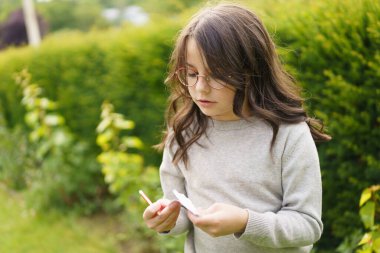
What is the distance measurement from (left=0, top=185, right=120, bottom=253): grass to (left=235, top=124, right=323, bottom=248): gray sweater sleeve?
2.99m

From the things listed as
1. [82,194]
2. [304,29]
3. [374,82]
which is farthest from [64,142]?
[374,82]

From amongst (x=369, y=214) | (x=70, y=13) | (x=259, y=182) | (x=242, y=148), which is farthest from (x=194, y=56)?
(x=70, y=13)

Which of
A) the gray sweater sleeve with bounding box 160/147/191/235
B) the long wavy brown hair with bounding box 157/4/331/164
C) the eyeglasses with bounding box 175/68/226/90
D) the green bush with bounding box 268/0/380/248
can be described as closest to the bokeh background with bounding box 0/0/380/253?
the green bush with bounding box 268/0/380/248

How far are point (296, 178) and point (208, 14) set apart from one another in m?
0.63

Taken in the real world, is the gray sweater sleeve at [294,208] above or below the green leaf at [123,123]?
above

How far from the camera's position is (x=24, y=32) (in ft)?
84.0

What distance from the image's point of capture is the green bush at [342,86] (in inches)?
98.5

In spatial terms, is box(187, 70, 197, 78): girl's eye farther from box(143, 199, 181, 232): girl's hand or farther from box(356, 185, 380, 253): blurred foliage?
box(356, 185, 380, 253): blurred foliage

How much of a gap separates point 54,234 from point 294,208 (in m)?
3.67

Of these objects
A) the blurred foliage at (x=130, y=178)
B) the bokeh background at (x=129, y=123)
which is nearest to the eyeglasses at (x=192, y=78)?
the bokeh background at (x=129, y=123)

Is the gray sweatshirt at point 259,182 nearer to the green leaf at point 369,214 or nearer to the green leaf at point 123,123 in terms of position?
the green leaf at point 369,214

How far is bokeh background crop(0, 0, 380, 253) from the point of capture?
8.45 feet

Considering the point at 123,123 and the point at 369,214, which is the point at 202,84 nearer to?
the point at 369,214

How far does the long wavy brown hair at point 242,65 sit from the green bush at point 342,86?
30.5 inches
